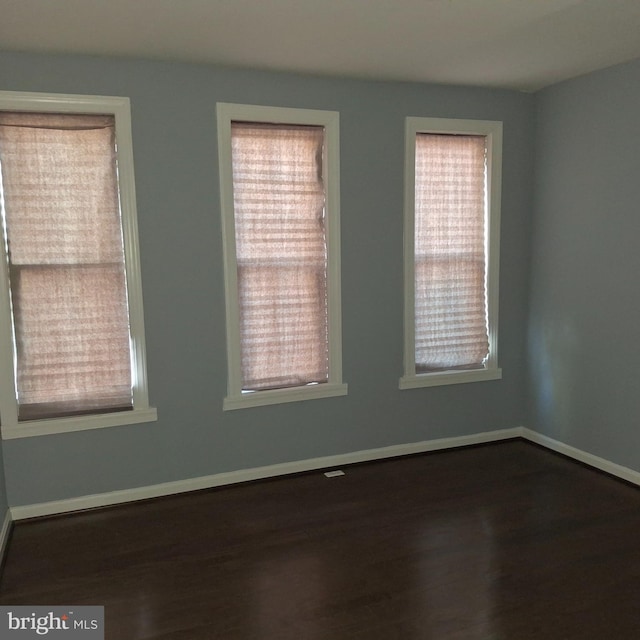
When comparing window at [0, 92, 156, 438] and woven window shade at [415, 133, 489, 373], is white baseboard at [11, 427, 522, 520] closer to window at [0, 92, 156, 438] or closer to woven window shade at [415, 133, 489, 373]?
window at [0, 92, 156, 438]

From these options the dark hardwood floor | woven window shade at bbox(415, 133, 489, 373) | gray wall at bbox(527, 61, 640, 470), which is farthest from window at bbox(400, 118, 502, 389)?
the dark hardwood floor

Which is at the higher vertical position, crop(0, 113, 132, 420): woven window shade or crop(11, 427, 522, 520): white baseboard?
crop(0, 113, 132, 420): woven window shade

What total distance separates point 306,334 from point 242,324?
1.45ft

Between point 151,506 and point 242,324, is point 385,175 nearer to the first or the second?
point 242,324

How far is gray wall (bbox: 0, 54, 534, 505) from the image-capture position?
3336 millimetres

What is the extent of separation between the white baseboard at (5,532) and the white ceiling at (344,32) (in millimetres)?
2493

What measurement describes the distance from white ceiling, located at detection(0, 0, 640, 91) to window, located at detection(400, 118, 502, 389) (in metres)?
0.58

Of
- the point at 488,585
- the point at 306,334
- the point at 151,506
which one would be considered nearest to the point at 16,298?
the point at 151,506

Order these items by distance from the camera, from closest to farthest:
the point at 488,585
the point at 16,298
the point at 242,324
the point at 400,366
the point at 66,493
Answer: the point at 488,585 → the point at 16,298 → the point at 66,493 → the point at 242,324 → the point at 400,366

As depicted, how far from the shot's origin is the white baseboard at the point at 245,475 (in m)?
3.38

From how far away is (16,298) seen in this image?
320 centimetres

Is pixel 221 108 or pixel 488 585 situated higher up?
pixel 221 108

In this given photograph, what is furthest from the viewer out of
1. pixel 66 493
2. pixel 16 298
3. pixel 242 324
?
pixel 242 324

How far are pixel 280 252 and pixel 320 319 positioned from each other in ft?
1.73
